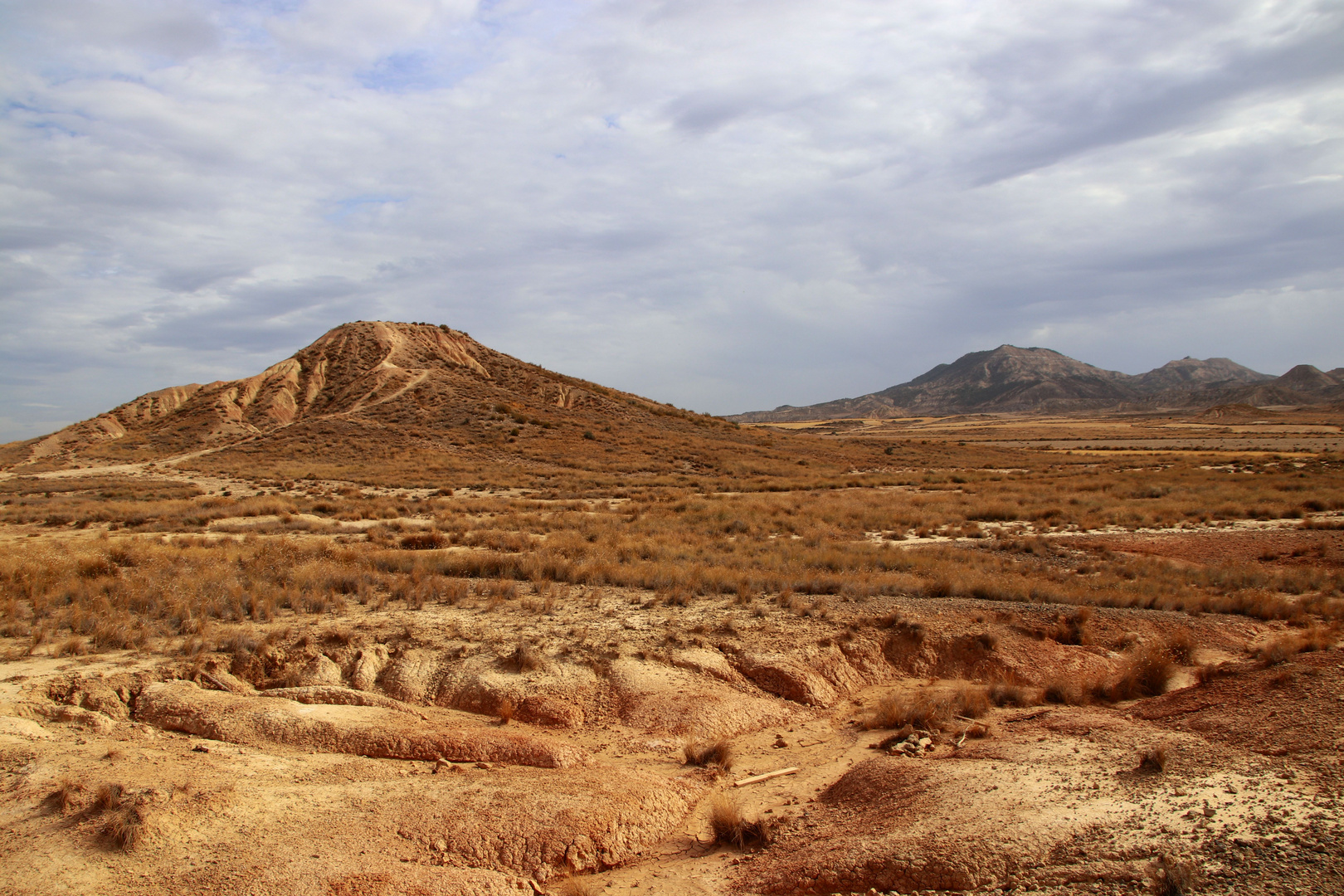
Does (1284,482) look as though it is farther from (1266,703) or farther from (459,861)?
(459,861)

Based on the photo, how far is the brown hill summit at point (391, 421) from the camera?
42.0 meters

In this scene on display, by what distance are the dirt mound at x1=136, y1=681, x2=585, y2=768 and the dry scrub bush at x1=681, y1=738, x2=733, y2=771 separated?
1.09m

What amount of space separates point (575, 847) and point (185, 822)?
2893 millimetres

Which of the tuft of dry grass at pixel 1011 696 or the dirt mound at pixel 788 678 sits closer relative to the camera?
the tuft of dry grass at pixel 1011 696

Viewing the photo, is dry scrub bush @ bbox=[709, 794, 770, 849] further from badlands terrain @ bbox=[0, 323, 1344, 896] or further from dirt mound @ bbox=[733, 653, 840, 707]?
dirt mound @ bbox=[733, 653, 840, 707]

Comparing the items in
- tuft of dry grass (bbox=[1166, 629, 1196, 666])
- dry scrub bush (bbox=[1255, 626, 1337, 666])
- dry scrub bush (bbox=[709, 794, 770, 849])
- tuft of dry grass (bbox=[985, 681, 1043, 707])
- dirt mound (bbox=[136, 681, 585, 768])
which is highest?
dirt mound (bbox=[136, 681, 585, 768])

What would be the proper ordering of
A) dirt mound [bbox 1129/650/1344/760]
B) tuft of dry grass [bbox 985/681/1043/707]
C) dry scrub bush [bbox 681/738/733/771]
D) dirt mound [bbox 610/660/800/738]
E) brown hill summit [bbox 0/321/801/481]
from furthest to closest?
brown hill summit [bbox 0/321/801/481] → tuft of dry grass [bbox 985/681/1043/707] → dirt mound [bbox 610/660/800/738] → dry scrub bush [bbox 681/738/733/771] → dirt mound [bbox 1129/650/1344/760]

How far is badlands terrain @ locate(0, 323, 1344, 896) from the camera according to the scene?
15.4 feet

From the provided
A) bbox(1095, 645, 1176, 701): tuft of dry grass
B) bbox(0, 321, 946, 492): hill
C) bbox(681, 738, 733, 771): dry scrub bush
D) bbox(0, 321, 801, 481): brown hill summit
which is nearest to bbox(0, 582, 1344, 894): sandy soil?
bbox(681, 738, 733, 771): dry scrub bush

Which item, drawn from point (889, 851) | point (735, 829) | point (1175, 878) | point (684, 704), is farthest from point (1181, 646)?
point (735, 829)

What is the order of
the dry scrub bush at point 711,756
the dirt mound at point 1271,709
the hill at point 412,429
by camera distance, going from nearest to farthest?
the dirt mound at point 1271,709 < the dry scrub bush at point 711,756 < the hill at point 412,429

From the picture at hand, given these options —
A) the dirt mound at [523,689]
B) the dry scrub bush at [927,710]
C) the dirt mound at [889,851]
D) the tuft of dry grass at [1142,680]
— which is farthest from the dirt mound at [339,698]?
the tuft of dry grass at [1142,680]

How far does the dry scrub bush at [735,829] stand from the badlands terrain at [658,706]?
0.02 meters

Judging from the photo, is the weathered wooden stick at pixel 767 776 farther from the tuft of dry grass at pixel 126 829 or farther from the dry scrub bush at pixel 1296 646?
the dry scrub bush at pixel 1296 646
